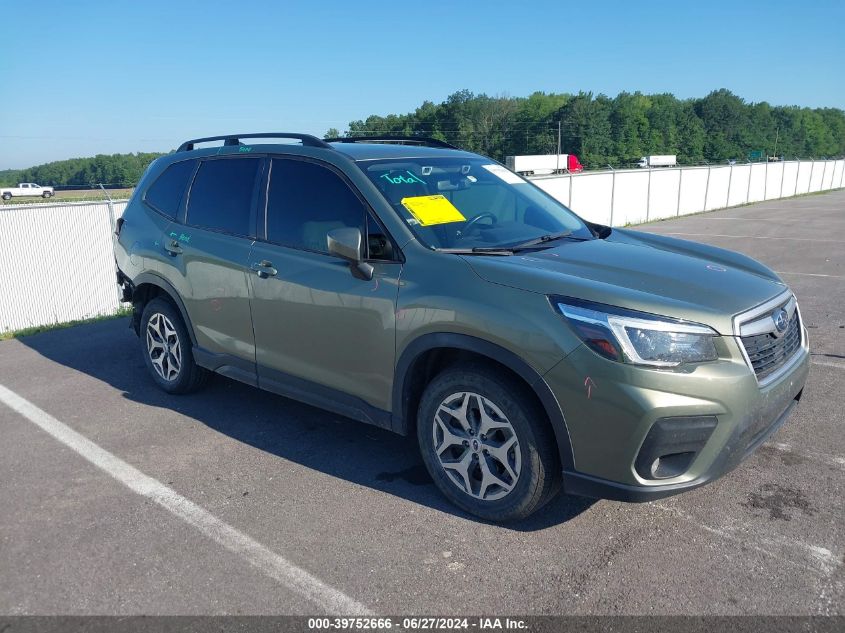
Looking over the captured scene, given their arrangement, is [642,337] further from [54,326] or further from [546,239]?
[54,326]

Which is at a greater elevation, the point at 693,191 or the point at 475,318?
the point at 475,318

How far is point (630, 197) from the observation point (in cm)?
2070

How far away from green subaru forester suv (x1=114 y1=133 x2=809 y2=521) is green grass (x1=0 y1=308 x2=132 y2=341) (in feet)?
13.7

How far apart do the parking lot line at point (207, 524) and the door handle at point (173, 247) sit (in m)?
1.44

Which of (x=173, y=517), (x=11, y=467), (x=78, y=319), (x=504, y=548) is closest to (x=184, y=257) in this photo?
(x=11, y=467)

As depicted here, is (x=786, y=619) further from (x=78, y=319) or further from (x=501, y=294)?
(x=78, y=319)

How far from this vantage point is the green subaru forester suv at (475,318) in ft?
9.88

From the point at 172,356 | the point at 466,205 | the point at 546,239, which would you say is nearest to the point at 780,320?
the point at 546,239

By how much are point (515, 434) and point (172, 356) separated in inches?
127

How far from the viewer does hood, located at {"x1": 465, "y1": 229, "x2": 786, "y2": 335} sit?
311cm

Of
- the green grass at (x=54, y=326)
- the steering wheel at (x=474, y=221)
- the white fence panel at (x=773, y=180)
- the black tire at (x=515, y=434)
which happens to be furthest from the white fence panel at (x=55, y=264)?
the white fence panel at (x=773, y=180)

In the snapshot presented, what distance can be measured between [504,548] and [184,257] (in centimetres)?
312

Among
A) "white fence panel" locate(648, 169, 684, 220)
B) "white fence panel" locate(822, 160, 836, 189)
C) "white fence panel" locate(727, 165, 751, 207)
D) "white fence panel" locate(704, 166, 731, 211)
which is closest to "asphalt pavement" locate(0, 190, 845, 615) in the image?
"white fence panel" locate(648, 169, 684, 220)

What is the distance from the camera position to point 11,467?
4305mm
